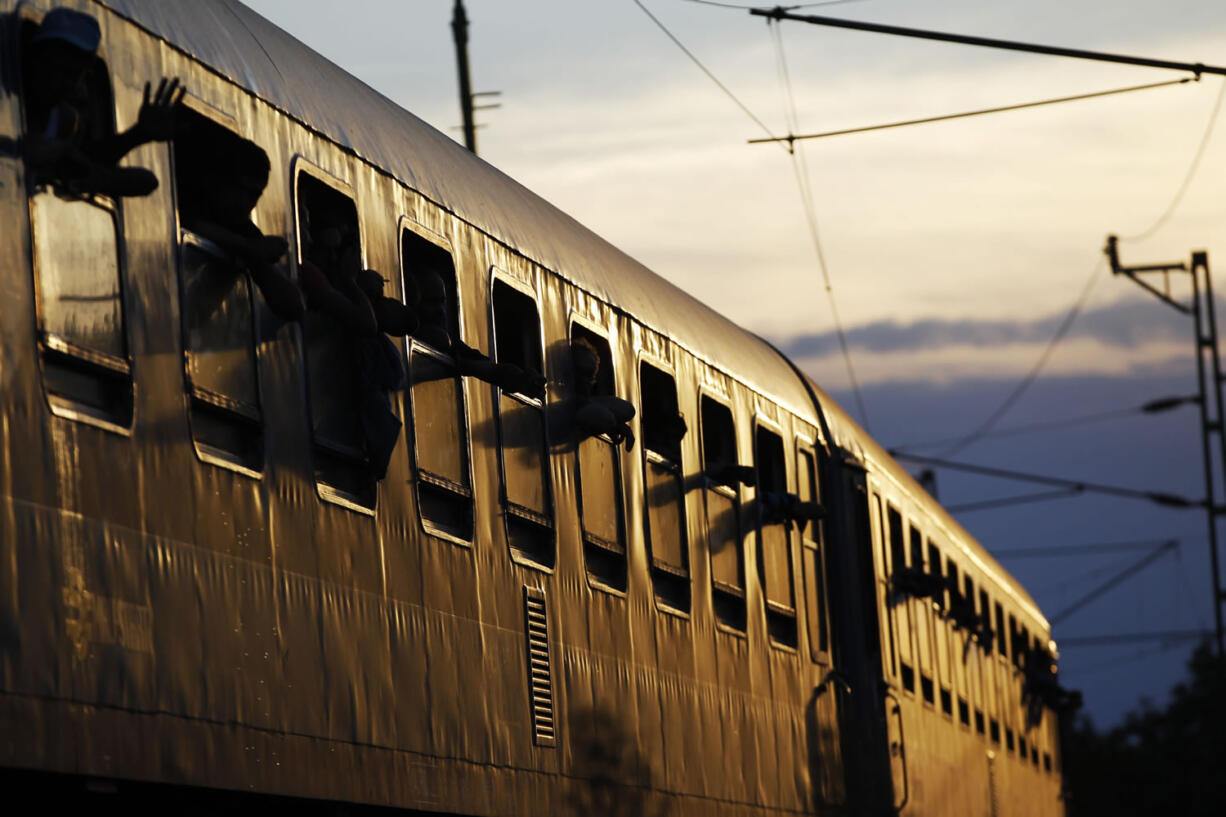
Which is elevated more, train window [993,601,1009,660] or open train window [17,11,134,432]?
train window [993,601,1009,660]

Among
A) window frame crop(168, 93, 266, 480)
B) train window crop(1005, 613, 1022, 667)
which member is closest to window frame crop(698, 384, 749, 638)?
window frame crop(168, 93, 266, 480)

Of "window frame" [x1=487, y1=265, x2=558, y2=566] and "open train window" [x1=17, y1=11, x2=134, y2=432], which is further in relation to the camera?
"window frame" [x1=487, y1=265, x2=558, y2=566]

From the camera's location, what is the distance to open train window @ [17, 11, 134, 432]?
5.18 meters

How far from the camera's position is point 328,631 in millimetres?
6555

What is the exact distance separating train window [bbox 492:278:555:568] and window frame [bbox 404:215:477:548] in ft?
1.12

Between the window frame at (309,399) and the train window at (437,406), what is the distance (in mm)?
503

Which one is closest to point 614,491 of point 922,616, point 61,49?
point 61,49

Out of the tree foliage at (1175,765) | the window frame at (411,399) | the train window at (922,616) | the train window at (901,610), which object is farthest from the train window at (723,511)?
the tree foliage at (1175,765)

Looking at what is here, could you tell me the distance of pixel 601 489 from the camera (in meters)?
9.33

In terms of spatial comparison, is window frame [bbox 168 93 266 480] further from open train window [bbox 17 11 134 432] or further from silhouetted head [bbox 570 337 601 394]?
silhouetted head [bbox 570 337 601 394]

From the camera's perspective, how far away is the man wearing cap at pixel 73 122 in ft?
16.9

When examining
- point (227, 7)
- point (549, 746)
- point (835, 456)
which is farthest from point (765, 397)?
point (227, 7)

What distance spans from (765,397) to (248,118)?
6.33m

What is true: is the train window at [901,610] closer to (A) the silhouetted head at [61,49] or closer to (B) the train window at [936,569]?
(B) the train window at [936,569]
